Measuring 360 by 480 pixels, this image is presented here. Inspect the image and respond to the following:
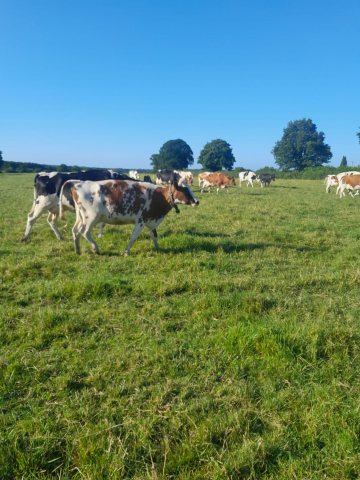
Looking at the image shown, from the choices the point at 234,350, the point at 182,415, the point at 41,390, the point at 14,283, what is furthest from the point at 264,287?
the point at 14,283

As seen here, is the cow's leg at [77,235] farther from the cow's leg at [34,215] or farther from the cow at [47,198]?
the cow's leg at [34,215]

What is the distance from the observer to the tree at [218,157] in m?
79.6

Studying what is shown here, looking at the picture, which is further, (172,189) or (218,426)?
(172,189)

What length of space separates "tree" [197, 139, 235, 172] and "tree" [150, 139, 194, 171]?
7684 mm

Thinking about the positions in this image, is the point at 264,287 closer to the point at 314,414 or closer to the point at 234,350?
the point at 234,350

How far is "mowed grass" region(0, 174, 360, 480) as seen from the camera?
181 cm

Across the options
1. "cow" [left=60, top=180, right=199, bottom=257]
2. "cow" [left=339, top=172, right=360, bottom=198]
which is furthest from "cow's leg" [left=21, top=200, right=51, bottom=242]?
"cow" [left=339, top=172, right=360, bottom=198]

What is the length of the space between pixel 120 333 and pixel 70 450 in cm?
143

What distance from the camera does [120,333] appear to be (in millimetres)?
3260

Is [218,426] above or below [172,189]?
below

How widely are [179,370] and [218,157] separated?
82425 millimetres

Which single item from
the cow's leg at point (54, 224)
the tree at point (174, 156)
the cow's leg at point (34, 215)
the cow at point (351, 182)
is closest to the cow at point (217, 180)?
the cow at point (351, 182)

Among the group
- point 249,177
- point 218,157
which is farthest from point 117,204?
point 218,157

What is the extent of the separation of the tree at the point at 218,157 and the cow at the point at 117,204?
76273mm
